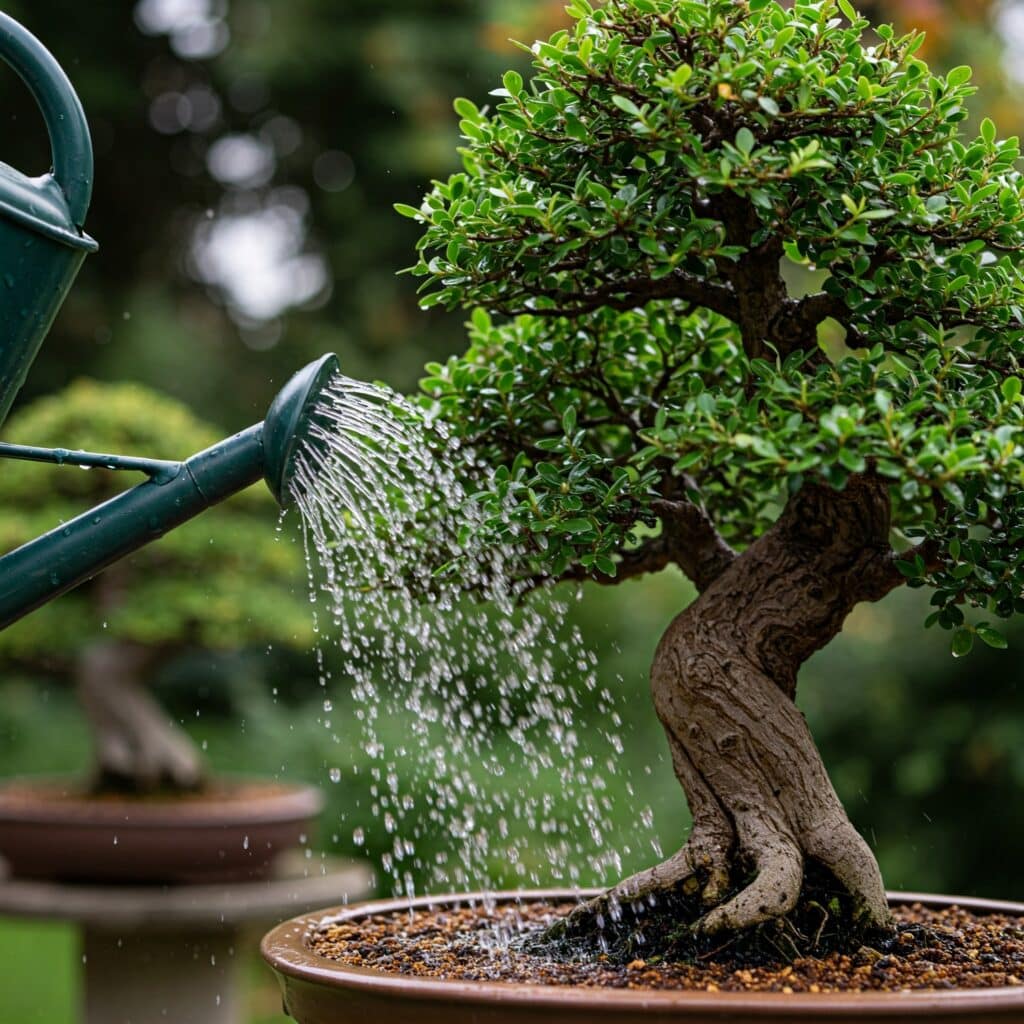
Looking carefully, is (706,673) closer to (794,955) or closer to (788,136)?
(794,955)

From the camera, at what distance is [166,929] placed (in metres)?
2.91

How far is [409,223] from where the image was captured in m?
5.59

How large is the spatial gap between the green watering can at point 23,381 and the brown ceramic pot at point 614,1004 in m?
0.42

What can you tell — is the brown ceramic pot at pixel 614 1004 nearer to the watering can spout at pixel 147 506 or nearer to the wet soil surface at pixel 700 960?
the wet soil surface at pixel 700 960

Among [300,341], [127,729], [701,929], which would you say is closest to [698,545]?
[701,929]

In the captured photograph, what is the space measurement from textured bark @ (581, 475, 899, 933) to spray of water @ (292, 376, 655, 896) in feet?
0.58

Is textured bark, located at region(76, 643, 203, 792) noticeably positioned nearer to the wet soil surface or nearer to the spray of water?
the spray of water

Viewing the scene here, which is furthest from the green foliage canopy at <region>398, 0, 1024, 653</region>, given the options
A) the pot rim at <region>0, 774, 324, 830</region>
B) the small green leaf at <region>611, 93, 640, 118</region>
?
the pot rim at <region>0, 774, 324, 830</region>

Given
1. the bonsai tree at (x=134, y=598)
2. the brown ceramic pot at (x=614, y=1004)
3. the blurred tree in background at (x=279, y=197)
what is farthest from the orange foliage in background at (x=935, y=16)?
the brown ceramic pot at (x=614, y=1004)

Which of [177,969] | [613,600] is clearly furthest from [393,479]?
[613,600]

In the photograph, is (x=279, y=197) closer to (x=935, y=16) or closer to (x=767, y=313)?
(x=935, y=16)

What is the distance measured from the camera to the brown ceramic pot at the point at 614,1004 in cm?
97

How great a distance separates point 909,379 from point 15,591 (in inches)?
32.9

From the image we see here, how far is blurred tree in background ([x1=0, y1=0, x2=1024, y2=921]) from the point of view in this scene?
14.9ft
